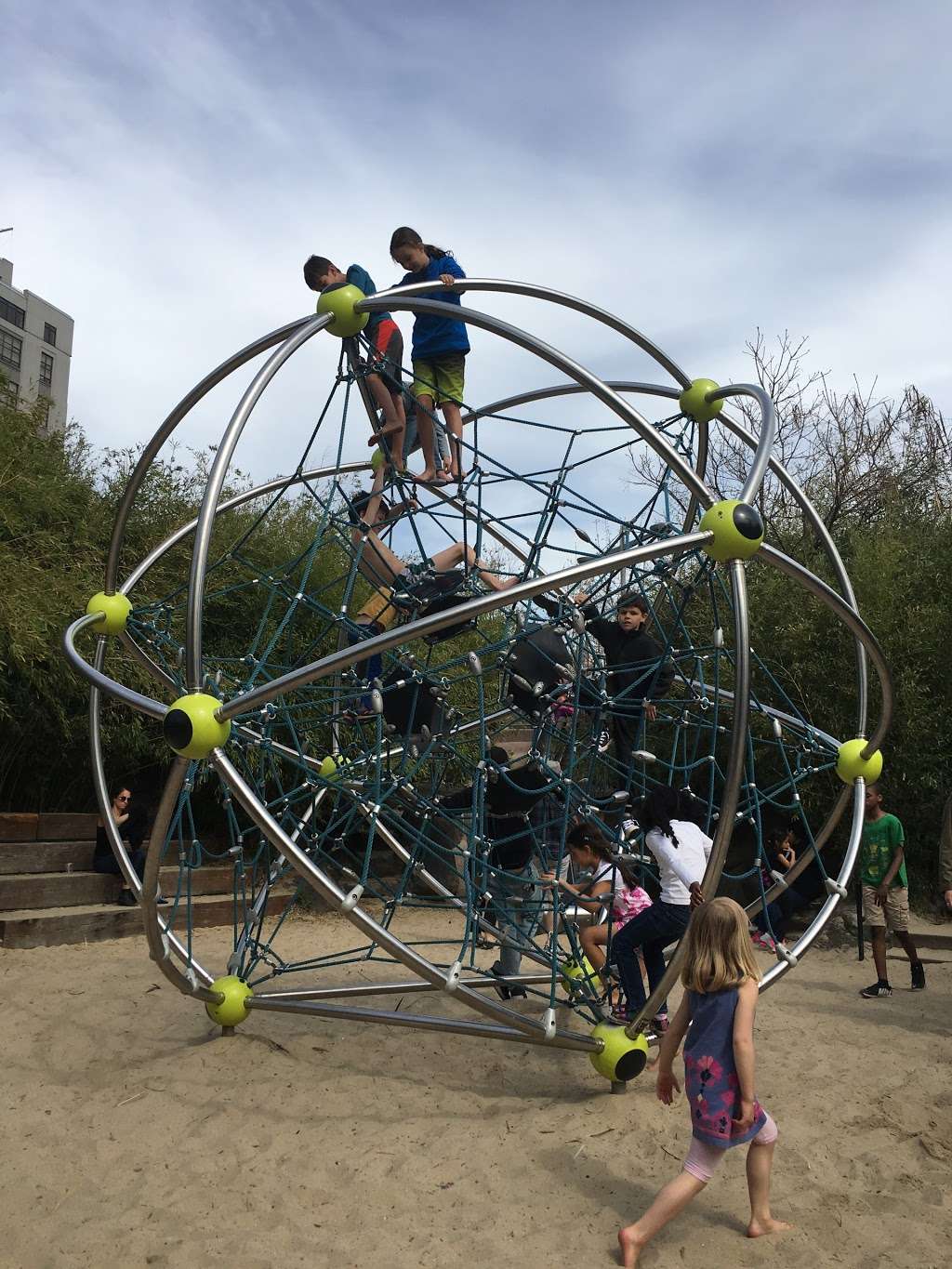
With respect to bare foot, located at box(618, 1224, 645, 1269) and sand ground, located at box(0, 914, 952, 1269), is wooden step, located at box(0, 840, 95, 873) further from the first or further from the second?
bare foot, located at box(618, 1224, 645, 1269)

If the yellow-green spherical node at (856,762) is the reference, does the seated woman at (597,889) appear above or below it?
below

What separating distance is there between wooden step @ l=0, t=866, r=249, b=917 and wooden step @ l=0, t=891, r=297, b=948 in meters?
0.06

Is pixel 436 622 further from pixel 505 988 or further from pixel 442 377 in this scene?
pixel 505 988

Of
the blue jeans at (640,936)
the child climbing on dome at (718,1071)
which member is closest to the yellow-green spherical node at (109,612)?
the blue jeans at (640,936)

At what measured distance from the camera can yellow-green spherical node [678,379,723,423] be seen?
4.71 meters

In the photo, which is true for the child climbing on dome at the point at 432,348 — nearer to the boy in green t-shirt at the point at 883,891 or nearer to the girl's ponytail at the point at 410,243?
the girl's ponytail at the point at 410,243

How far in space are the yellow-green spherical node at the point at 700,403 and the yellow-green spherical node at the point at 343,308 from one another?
61.2 inches

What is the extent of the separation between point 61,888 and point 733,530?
5.42 meters

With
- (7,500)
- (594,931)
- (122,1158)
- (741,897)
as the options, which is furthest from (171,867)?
(741,897)

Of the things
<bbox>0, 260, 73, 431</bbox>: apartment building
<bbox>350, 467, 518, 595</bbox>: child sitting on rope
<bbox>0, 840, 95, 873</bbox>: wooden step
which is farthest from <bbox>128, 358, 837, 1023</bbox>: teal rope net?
<bbox>0, 260, 73, 431</bbox>: apartment building

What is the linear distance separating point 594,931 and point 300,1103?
1862 mm

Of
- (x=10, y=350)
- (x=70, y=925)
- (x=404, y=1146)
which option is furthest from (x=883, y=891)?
(x=10, y=350)

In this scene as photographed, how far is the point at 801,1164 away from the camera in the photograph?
3.49 meters

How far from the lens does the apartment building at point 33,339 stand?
39.3 metres
